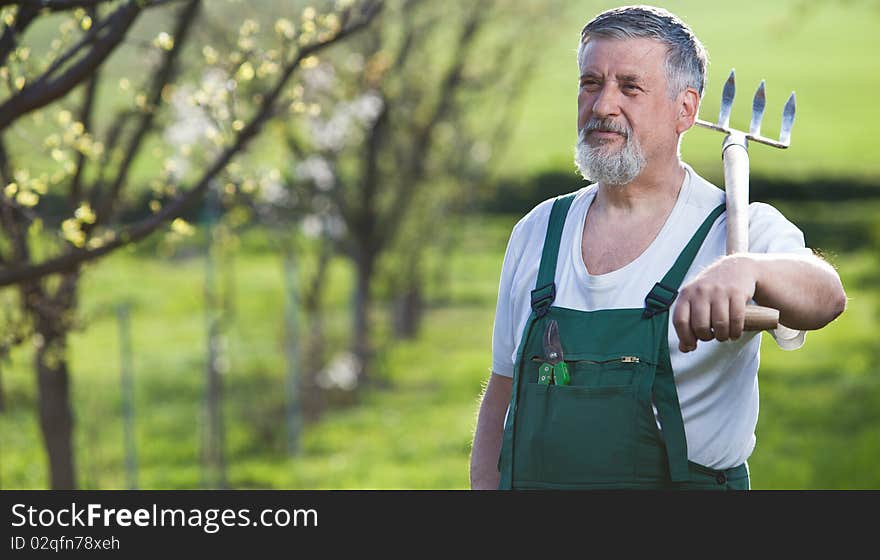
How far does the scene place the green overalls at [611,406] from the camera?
7.75 feet

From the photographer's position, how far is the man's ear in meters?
2.51

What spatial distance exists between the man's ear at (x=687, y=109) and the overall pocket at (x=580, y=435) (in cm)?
55

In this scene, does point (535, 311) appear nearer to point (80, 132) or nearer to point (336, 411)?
point (80, 132)

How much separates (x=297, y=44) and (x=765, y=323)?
3483mm

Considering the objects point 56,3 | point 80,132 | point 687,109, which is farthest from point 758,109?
point 80,132

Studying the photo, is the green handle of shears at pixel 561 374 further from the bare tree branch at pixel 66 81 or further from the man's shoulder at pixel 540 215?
the bare tree branch at pixel 66 81

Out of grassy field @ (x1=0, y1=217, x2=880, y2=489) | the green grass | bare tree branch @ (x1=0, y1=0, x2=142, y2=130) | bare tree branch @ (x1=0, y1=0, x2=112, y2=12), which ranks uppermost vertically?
the green grass

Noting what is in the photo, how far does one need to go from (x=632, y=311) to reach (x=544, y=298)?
0.60ft

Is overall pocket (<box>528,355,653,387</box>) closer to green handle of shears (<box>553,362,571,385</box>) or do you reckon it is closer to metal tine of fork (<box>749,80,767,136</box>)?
green handle of shears (<box>553,362,571,385</box>)

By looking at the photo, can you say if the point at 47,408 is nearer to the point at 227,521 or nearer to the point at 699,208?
the point at 227,521

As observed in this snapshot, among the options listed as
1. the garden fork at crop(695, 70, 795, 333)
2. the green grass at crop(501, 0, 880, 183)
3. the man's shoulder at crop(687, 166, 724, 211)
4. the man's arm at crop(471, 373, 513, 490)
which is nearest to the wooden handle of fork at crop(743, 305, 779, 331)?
the garden fork at crop(695, 70, 795, 333)

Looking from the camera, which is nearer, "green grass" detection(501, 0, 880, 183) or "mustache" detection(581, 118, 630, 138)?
"mustache" detection(581, 118, 630, 138)

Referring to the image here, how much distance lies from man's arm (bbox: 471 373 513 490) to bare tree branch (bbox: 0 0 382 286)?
2.21m

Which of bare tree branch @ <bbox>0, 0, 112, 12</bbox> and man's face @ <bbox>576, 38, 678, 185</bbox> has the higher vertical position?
bare tree branch @ <bbox>0, 0, 112, 12</bbox>
